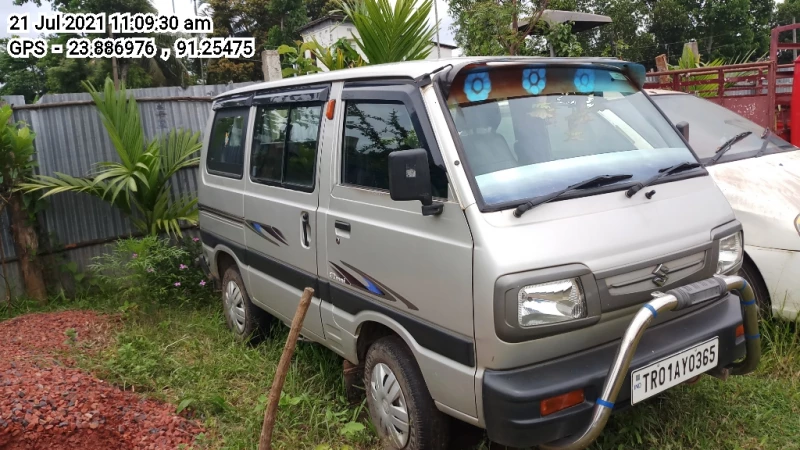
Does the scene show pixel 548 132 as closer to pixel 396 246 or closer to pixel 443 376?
pixel 396 246

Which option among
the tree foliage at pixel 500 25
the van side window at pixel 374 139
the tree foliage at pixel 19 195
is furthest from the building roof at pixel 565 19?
the tree foliage at pixel 19 195

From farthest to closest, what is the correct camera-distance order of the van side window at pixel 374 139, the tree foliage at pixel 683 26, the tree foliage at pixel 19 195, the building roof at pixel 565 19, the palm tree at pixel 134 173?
the tree foliage at pixel 683 26, the building roof at pixel 565 19, the palm tree at pixel 134 173, the tree foliage at pixel 19 195, the van side window at pixel 374 139

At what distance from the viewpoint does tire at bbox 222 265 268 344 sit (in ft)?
15.7

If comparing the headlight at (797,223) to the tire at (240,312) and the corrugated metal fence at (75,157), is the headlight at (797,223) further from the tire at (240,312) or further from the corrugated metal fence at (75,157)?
the corrugated metal fence at (75,157)

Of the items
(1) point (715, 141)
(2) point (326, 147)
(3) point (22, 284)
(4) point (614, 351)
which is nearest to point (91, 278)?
(3) point (22, 284)

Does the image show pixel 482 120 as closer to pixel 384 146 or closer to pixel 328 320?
pixel 384 146

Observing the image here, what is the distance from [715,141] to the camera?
4844 mm

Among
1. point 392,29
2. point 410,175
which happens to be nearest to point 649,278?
point 410,175

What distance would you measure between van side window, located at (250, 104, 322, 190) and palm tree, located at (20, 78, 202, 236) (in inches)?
78.3

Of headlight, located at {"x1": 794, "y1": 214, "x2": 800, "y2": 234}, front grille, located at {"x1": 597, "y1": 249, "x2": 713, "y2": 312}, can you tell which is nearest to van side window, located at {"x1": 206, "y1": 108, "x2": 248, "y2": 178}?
front grille, located at {"x1": 597, "y1": 249, "x2": 713, "y2": 312}

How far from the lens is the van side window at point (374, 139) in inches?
116

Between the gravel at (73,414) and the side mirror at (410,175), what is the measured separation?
6.73ft

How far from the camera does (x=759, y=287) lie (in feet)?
13.1

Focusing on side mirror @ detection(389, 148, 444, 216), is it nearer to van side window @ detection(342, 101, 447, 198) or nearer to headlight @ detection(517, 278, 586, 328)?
van side window @ detection(342, 101, 447, 198)
